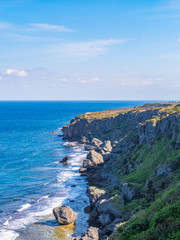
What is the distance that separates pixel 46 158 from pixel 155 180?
62216 mm

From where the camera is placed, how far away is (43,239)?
139 feet

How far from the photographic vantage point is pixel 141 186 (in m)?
46.8

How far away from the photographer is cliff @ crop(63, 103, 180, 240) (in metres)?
23.4

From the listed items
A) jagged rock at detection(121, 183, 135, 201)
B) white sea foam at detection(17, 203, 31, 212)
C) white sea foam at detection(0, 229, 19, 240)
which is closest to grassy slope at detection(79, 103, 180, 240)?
jagged rock at detection(121, 183, 135, 201)

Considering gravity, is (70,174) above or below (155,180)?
below

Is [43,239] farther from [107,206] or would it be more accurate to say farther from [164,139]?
[164,139]

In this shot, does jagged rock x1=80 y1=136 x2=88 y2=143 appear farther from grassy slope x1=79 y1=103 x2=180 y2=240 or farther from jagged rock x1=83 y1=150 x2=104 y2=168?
grassy slope x1=79 y1=103 x2=180 y2=240

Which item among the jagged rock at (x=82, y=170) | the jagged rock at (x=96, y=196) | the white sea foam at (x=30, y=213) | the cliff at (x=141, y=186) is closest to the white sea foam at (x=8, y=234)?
the white sea foam at (x=30, y=213)

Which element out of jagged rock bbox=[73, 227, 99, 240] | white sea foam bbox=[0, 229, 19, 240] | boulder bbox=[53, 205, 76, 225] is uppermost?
jagged rock bbox=[73, 227, 99, 240]

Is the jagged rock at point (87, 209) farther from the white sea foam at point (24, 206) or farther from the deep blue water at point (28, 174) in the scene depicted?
the white sea foam at point (24, 206)

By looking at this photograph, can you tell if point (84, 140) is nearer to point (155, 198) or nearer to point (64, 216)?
point (64, 216)

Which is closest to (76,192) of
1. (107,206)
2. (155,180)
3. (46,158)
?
(107,206)

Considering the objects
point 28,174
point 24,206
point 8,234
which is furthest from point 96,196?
point 28,174

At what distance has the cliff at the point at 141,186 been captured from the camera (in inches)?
922
